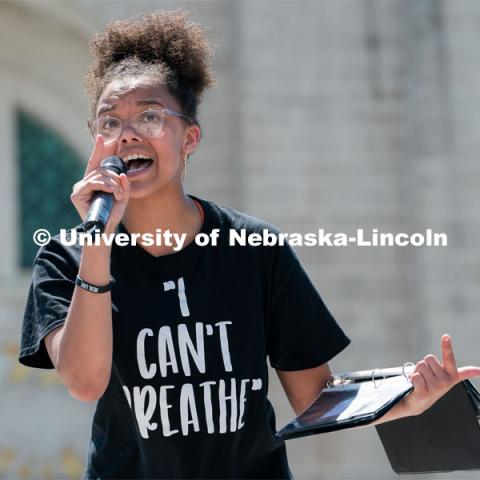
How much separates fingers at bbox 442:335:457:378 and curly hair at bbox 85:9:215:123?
92 centimetres

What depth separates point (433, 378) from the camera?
2.44m

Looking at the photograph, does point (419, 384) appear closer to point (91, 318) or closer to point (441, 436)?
point (441, 436)

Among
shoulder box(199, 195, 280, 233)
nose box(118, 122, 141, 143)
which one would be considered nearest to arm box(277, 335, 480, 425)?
shoulder box(199, 195, 280, 233)

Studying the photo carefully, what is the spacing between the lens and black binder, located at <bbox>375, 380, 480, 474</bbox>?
253 cm

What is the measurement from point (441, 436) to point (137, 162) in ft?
3.38

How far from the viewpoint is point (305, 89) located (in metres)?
7.09

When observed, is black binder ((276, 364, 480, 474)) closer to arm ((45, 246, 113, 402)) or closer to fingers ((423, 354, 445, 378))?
fingers ((423, 354, 445, 378))

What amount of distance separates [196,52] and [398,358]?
14.7 feet

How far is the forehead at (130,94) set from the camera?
260 centimetres

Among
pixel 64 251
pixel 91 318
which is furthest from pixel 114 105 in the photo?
pixel 91 318

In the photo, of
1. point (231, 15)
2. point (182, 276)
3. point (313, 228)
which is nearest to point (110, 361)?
point (182, 276)

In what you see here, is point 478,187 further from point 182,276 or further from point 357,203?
point 182,276

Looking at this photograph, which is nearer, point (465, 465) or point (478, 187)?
point (465, 465)

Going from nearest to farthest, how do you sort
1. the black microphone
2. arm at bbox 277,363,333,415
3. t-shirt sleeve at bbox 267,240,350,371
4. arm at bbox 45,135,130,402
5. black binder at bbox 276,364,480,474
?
the black microphone, arm at bbox 45,135,130,402, black binder at bbox 276,364,480,474, t-shirt sleeve at bbox 267,240,350,371, arm at bbox 277,363,333,415
